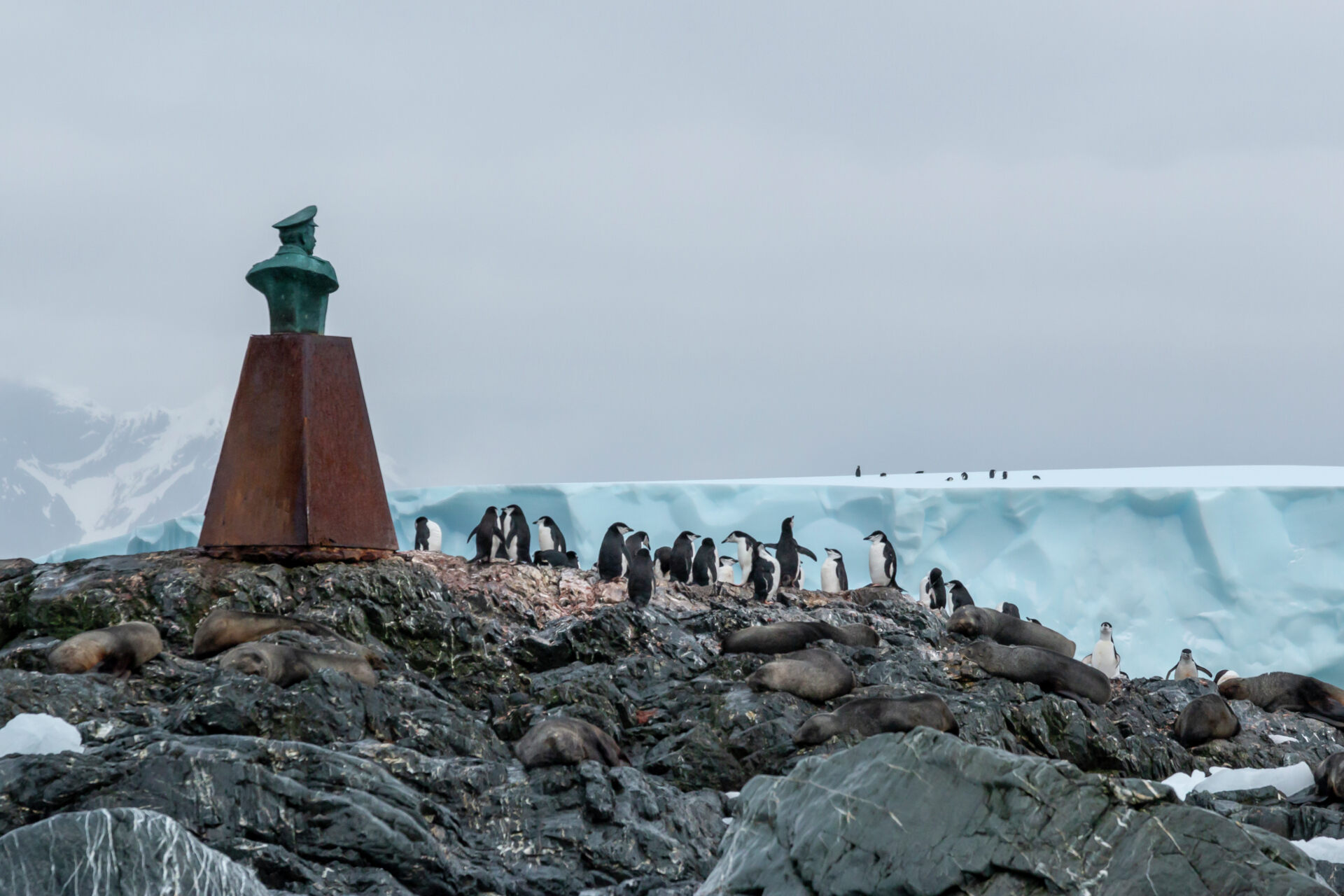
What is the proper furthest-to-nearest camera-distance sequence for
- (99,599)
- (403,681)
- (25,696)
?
(99,599) < (403,681) < (25,696)

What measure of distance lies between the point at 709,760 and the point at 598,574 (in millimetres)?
4093

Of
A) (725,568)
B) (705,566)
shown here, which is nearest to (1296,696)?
(705,566)

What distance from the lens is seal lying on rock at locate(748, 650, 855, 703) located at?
8828 mm

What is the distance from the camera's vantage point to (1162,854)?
4.30 m

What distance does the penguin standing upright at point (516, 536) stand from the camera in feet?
44.4

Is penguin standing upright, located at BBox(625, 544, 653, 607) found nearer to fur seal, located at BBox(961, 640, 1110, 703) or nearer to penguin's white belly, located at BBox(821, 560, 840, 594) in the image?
fur seal, located at BBox(961, 640, 1110, 703)

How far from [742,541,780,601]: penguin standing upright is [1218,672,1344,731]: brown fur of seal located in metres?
5.05

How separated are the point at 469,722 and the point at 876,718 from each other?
9.09 ft

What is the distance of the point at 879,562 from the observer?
16.6m

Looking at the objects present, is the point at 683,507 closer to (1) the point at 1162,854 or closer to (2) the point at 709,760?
(2) the point at 709,760

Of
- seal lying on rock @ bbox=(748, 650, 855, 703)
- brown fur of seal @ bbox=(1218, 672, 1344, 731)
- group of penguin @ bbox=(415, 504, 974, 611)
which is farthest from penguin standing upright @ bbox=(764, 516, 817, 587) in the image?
seal lying on rock @ bbox=(748, 650, 855, 703)

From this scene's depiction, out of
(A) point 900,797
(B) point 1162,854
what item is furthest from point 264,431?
(B) point 1162,854

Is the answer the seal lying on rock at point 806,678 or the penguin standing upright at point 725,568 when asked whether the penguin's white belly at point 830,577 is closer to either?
the penguin standing upright at point 725,568

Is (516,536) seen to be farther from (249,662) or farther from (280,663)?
(249,662)
